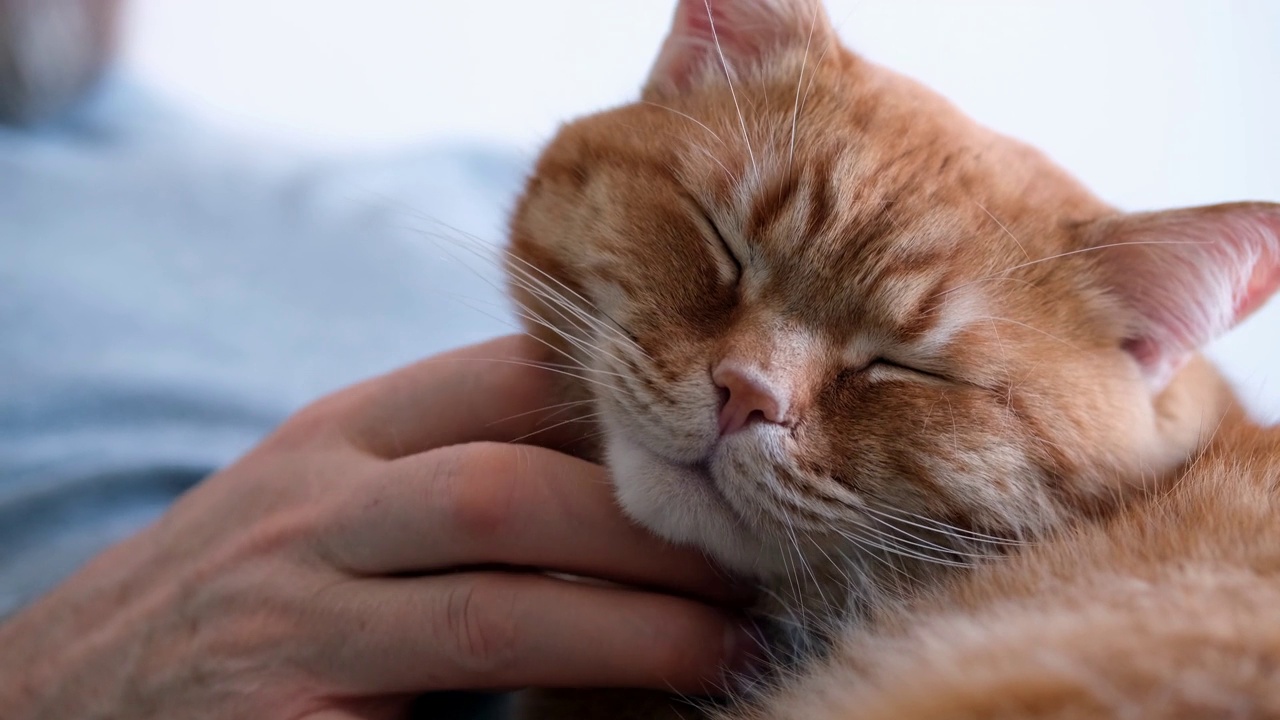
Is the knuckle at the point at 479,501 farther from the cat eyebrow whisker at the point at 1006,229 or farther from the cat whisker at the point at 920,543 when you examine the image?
the cat eyebrow whisker at the point at 1006,229

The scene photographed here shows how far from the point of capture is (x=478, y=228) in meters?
2.33

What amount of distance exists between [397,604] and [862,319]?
0.64 m

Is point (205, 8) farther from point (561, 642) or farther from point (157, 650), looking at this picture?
point (561, 642)

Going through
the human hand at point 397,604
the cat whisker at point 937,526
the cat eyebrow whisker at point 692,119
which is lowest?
the human hand at point 397,604

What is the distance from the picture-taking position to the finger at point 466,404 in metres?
1.23

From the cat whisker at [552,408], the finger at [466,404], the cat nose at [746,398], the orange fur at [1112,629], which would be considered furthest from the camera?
the finger at [466,404]

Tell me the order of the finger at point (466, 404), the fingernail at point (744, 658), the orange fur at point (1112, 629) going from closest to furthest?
1. the orange fur at point (1112, 629)
2. the fingernail at point (744, 658)
3. the finger at point (466, 404)

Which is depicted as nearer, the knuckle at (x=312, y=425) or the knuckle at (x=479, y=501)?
the knuckle at (x=479, y=501)

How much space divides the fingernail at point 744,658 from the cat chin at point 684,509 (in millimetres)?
97

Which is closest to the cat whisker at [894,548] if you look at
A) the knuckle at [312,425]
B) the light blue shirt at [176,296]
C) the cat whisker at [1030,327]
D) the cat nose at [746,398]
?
the cat nose at [746,398]

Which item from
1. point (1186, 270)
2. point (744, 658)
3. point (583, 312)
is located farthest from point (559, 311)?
point (1186, 270)

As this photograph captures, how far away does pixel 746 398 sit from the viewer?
2.95ft

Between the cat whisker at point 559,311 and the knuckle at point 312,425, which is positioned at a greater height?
the cat whisker at point 559,311

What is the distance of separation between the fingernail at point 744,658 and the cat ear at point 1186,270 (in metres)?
0.60
